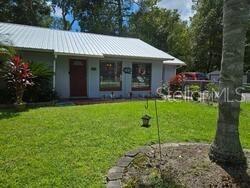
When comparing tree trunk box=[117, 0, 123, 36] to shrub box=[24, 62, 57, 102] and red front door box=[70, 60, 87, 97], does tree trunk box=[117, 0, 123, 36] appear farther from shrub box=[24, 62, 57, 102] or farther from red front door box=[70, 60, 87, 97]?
shrub box=[24, 62, 57, 102]

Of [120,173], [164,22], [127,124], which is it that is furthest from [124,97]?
[164,22]

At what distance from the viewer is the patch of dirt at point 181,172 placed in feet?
12.4

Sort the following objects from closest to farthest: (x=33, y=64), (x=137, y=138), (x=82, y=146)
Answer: (x=82, y=146)
(x=137, y=138)
(x=33, y=64)

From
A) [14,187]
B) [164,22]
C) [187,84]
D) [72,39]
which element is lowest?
[14,187]

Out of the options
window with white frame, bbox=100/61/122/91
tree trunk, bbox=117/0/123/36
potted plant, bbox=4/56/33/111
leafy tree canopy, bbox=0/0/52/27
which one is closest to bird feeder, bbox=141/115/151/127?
potted plant, bbox=4/56/33/111

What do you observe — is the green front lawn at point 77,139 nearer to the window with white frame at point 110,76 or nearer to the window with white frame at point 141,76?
the window with white frame at point 110,76

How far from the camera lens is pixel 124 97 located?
50.3 ft

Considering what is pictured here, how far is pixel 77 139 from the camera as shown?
5828mm

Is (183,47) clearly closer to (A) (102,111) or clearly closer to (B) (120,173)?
(A) (102,111)

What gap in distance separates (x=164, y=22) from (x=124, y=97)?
22.6 m

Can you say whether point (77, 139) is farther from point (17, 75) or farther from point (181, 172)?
point (17, 75)

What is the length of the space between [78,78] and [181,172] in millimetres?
10594

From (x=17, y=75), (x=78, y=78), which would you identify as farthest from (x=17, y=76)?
(x=78, y=78)

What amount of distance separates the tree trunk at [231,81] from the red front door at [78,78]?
10.3 m
